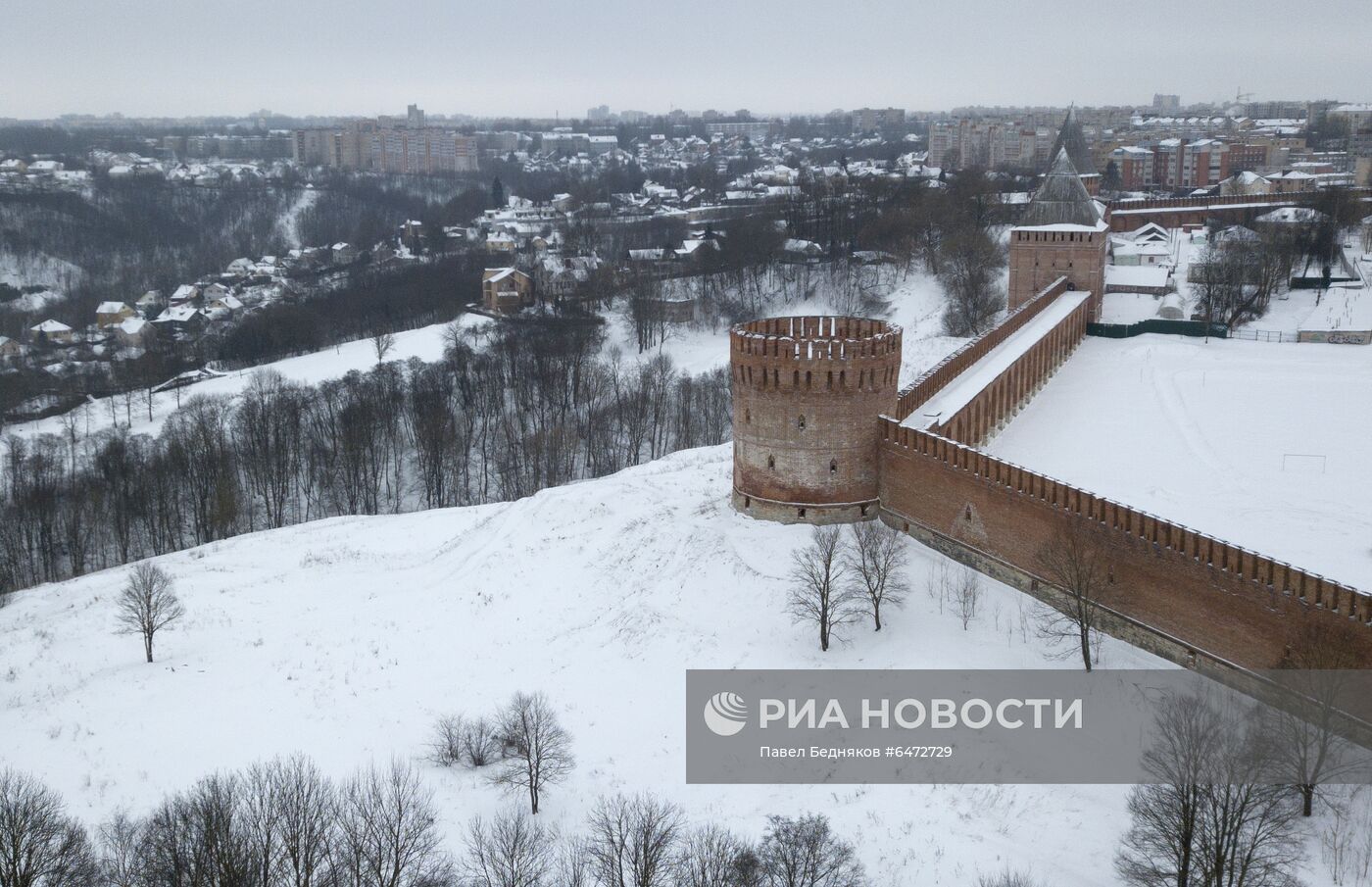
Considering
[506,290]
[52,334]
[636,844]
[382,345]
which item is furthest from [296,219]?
[636,844]

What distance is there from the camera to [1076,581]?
1948 cm

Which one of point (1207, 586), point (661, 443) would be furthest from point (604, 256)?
point (1207, 586)

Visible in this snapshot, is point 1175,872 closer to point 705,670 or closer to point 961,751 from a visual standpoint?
point 961,751

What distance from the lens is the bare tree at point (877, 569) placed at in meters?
20.9

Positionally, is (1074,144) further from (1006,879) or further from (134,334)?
(134,334)

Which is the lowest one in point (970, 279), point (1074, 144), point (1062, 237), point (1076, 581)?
point (1076, 581)

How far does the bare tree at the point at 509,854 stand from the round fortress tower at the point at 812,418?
34.0 feet

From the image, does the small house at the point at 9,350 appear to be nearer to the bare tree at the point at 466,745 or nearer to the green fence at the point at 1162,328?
the bare tree at the point at 466,745

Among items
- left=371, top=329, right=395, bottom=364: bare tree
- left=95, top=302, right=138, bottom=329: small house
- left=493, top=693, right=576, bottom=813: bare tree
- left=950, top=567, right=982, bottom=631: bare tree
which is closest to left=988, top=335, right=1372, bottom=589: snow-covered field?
left=950, top=567, right=982, bottom=631: bare tree

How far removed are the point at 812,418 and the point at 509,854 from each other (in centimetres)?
1268

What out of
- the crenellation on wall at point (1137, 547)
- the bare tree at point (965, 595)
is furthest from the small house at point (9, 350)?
the bare tree at point (965, 595)

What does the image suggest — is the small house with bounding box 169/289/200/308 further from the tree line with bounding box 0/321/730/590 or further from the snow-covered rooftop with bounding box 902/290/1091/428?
the snow-covered rooftop with bounding box 902/290/1091/428

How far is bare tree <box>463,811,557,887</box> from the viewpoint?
47.1 ft

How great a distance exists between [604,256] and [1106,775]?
229 ft
